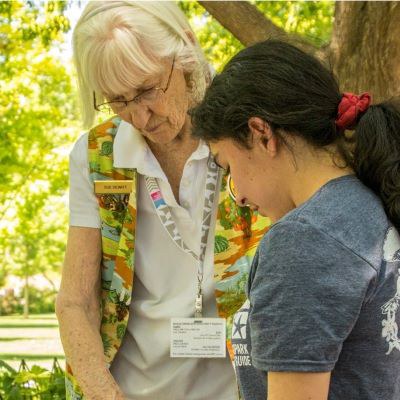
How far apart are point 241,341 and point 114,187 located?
113 cm

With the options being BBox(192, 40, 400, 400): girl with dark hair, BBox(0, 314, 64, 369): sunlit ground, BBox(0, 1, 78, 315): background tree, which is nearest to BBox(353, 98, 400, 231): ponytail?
BBox(192, 40, 400, 400): girl with dark hair

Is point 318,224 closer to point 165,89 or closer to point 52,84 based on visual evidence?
point 165,89

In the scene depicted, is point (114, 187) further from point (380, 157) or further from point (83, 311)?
point (380, 157)

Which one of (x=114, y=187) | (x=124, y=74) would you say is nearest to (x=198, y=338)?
(x=114, y=187)

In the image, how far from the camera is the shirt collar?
2.65m

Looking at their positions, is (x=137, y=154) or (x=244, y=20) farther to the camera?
(x=244, y=20)

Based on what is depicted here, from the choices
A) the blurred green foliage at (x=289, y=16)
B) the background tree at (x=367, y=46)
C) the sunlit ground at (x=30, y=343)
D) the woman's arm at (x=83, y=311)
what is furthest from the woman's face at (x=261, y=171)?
the sunlit ground at (x=30, y=343)

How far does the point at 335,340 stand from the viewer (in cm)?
136

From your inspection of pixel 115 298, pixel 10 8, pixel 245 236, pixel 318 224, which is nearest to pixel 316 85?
pixel 318 224

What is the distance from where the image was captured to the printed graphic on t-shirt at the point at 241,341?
1574 mm

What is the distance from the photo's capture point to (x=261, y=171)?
1559 mm

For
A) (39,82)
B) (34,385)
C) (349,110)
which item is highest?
(39,82)

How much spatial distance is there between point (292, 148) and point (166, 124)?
120 cm

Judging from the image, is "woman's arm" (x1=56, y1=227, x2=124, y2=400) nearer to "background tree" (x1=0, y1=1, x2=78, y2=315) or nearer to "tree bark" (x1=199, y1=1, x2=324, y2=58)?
"tree bark" (x1=199, y1=1, x2=324, y2=58)
